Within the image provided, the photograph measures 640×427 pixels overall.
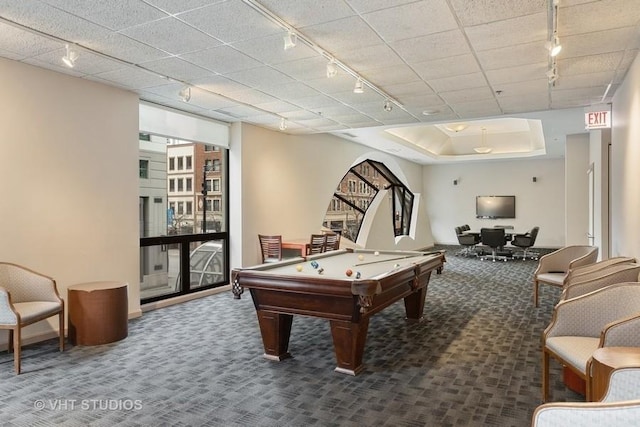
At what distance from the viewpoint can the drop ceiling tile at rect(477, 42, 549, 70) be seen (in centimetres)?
396

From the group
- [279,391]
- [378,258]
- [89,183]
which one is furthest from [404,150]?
[279,391]

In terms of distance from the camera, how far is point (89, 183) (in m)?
4.95

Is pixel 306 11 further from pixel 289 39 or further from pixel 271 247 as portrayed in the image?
pixel 271 247

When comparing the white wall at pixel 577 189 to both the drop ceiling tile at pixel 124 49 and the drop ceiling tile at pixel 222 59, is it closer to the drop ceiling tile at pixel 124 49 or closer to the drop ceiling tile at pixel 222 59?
the drop ceiling tile at pixel 222 59

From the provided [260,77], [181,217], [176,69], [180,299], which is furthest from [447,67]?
[180,299]

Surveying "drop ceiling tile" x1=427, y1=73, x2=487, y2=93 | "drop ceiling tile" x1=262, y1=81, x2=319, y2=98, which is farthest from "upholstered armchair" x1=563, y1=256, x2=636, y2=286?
"drop ceiling tile" x1=262, y1=81, x2=319, y2=98

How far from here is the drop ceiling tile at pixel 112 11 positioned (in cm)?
307

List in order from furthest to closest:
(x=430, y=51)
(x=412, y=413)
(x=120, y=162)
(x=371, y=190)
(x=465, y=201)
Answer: (x=465, y=201) → (x=371, y=190) → (x=120, y=162) → (x=430, y=51) → (x=412, y=413)

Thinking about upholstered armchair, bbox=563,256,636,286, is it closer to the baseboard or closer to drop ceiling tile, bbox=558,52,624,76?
drop ceiling tile, bbox=558,52,624,76

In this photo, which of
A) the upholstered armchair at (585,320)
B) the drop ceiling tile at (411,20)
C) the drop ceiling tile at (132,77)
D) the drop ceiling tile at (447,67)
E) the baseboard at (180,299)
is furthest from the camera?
the baseboard at (180,299)

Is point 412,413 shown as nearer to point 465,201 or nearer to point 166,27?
point 166,27

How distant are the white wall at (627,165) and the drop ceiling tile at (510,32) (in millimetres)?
1191

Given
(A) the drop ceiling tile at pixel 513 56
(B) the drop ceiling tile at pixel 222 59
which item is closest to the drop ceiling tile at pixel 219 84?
(B) the drop ceiling tile at pixel 222 59

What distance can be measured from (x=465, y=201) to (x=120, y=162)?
503 inches
